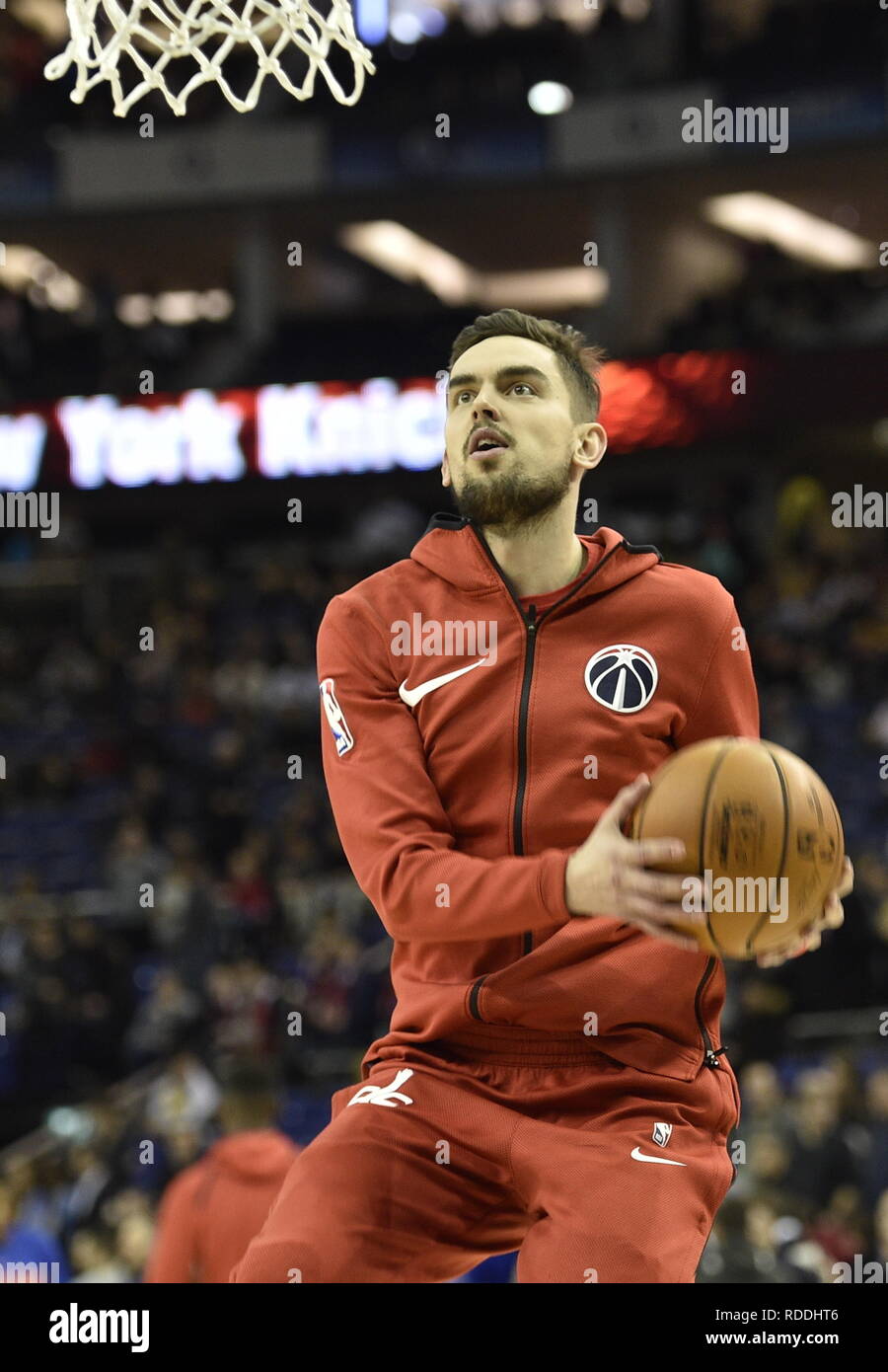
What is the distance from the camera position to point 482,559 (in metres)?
3.36

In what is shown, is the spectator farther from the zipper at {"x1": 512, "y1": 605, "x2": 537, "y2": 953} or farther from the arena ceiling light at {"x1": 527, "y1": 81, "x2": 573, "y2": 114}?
the arena ceiling light at {"x1": 527, "y1": 81, "x2": 573, "y2": 114}

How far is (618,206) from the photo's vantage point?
17.0 m

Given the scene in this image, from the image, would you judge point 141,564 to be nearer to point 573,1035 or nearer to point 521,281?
point 521,281

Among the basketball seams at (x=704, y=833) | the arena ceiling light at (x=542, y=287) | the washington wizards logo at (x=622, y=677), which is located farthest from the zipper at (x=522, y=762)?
the arena ceiling light at (x=542, y=287)

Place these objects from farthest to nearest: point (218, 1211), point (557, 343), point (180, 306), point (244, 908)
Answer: point (180, 306) → point (244, 908) → point (218, 1211) → point (557, 343)

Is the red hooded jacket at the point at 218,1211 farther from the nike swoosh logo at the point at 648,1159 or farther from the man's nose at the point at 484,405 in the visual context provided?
the man's nose at the point at 484,405

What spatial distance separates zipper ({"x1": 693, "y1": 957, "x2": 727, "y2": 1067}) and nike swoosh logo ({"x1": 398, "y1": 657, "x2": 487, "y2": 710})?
68cm

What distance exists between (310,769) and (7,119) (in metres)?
8.39

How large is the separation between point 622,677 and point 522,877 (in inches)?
19.2

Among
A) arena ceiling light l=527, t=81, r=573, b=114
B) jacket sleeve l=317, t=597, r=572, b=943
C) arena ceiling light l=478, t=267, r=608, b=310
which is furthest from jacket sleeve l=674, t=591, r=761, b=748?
arena ceiling light l=478, t=267, r=608, b=310

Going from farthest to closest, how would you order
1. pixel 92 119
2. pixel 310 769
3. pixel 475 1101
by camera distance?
pixel 92 119, pixel 310 769, pixel 475 1101

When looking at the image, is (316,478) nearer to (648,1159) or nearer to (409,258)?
(409,258)

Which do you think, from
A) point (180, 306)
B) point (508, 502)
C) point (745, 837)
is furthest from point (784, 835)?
point (180, 306)

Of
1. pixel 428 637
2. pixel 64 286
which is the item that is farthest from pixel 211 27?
pixel 64 286
